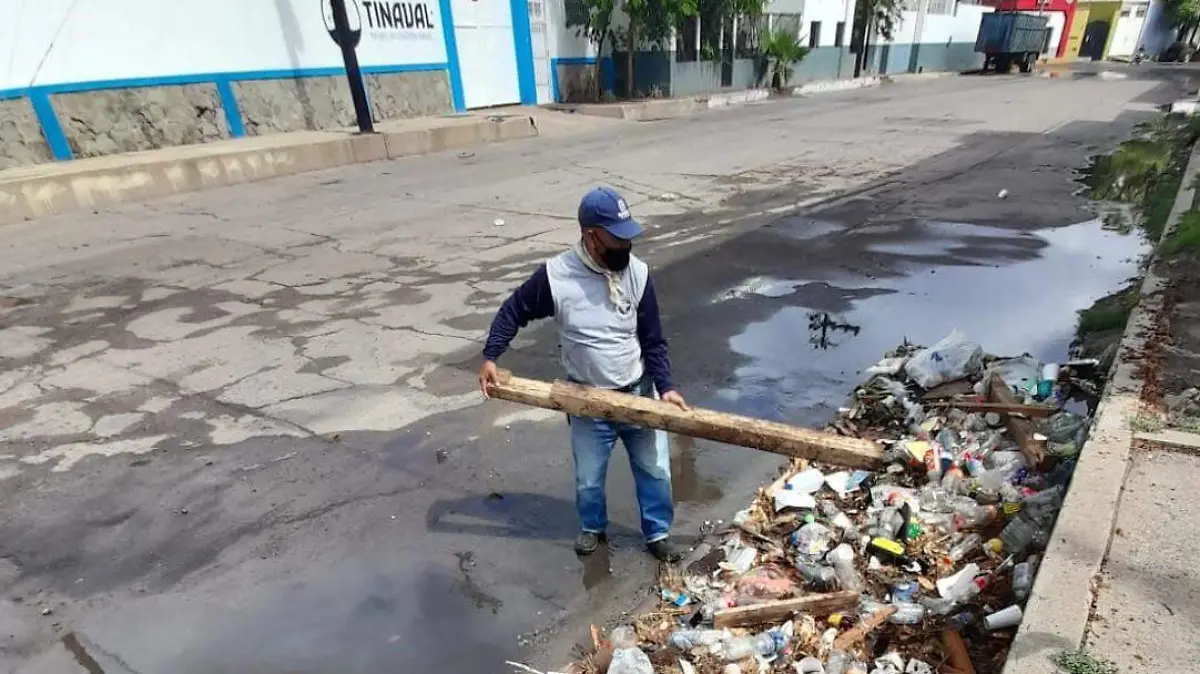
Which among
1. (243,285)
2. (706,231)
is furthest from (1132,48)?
(243,285)

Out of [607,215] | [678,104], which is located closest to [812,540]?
[607,215]

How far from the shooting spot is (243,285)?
24.7 ft

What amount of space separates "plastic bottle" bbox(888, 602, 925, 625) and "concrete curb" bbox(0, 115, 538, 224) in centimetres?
1196

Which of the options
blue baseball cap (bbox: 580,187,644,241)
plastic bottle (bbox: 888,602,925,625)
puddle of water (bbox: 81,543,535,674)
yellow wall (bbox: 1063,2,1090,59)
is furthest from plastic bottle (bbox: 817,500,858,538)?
yellow wall (bbox: 1063,2,1090,59)

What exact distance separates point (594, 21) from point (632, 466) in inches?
853

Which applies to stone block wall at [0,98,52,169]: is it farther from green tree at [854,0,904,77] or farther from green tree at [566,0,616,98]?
green tree at [854,0,904,77]

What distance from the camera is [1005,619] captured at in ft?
8.98

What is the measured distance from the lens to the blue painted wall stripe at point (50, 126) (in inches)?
485

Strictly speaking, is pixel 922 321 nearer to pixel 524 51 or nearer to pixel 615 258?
pixel 615 258

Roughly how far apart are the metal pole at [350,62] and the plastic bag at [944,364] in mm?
13194

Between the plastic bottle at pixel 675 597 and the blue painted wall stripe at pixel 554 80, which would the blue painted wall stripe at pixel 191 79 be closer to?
the blue painted wall stripe at pixel 554 80

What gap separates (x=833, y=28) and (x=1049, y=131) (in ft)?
69.0

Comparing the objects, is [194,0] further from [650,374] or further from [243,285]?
[650,374]

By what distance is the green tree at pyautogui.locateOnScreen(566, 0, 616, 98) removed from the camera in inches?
876
